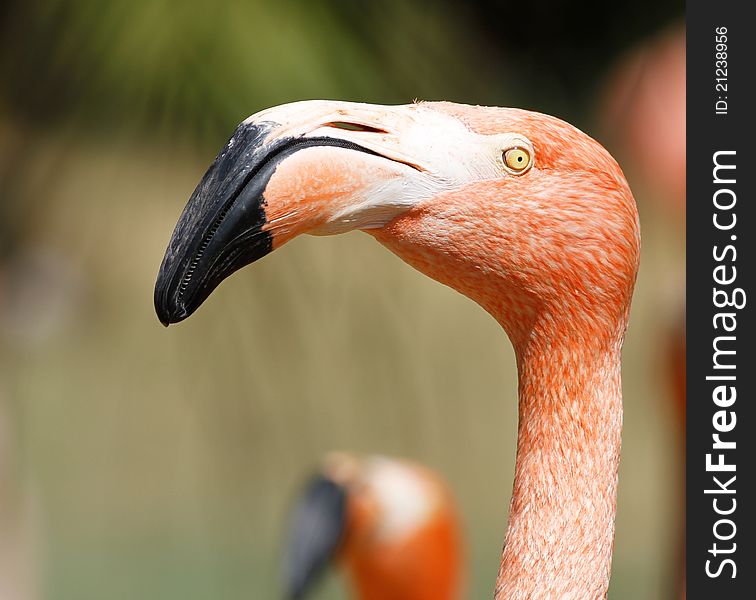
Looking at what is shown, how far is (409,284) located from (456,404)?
0.33 meters

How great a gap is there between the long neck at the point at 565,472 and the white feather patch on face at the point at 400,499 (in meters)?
1.94

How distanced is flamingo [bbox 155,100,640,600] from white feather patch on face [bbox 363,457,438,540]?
6.34 feet

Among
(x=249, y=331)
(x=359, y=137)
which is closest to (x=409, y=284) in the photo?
(x=249, y=331)

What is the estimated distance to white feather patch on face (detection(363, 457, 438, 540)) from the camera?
9.07 feet

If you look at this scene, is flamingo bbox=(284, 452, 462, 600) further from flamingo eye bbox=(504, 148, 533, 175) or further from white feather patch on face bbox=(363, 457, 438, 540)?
flamingo eye bbox=(504, 148, 533, 175)

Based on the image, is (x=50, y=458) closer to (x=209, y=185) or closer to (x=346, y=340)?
(x=346, y=340)

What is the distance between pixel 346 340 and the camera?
7.28ft

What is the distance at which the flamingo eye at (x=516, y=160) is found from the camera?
798 mm

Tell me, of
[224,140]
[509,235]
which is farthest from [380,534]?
[509,235]

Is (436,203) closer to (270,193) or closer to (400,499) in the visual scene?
(270,193)

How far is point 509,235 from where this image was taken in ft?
2.60

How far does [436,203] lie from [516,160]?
77mm
